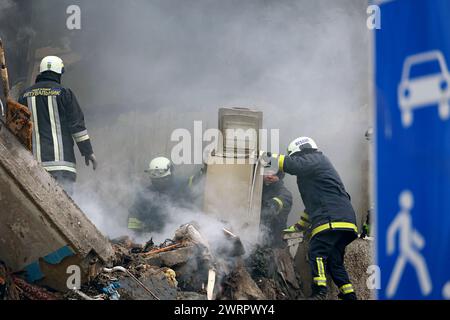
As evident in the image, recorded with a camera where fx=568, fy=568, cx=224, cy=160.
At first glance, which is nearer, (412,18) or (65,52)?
(412,18)

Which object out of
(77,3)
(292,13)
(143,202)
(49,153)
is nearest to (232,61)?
(292,13)

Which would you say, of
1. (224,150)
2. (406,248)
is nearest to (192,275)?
(224,150)

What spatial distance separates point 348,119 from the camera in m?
9.23

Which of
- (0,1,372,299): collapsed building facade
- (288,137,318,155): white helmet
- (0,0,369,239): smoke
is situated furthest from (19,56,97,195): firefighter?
(0,0,369,239): smoke

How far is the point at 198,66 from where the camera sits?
9633 mm

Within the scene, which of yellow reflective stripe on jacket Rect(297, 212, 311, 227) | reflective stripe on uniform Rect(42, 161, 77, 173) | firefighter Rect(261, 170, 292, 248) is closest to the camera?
reflective stripe on uniform Rect(42, 161, 77, 173)

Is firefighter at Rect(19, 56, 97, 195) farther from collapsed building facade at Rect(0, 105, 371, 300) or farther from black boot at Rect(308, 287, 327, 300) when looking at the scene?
black boot at Rect(308, 287, 327, 300)

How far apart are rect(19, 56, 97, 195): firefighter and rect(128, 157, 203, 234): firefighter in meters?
1.31

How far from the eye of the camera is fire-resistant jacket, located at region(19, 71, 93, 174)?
19.2ft

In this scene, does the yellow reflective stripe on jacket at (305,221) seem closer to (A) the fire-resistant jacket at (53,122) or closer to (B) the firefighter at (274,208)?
(B) the firefighter at (274,208)

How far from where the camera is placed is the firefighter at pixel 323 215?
18.0 ft

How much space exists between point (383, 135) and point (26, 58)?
355 inches

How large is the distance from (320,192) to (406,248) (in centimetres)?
434

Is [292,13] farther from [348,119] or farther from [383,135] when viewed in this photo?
[383,135]
